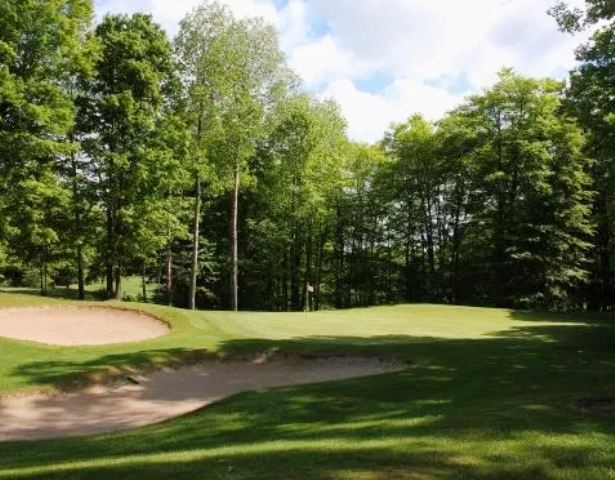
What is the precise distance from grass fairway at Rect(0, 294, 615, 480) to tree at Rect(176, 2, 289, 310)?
16943 mm

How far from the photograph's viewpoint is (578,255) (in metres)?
50.7

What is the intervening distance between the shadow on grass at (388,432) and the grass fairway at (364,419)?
0.11ft

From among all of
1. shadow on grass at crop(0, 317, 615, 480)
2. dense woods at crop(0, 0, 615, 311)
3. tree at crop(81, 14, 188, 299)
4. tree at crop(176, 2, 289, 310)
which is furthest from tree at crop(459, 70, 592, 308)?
shadow on grass at crop(0, 317, 615, 480)

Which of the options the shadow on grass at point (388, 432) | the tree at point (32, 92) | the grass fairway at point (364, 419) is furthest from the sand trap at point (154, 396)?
the tree at point (32, 92)

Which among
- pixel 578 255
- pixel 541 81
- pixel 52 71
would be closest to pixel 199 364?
pixel 52 71

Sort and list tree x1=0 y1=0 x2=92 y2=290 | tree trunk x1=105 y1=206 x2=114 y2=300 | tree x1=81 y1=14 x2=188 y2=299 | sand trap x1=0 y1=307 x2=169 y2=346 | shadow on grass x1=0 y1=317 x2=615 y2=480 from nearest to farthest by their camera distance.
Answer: shadow on grass x1=0 y1=317 x2=615 y2=480, sand trap x1=0 y1=307 x2=169 y2=346, tree x1=0 y1=0 x2=92 y2=290, tree x1=81 y1=14 x2=188 y2=299, tree trunk x1=105 y1=206 x2=114 y2=300

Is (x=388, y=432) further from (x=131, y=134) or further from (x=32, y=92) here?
(x=131, y=134)

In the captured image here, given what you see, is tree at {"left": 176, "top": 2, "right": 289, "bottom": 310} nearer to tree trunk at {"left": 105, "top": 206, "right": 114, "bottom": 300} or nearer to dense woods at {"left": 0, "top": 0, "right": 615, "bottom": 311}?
dense woods at {"left": 0, "top": 0, "right": 615, "bottom": 311}

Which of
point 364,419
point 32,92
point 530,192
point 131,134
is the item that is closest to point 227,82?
point 131,134

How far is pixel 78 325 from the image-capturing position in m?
24.0

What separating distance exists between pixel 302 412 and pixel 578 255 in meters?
43.7

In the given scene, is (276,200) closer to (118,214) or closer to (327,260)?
(327,260)

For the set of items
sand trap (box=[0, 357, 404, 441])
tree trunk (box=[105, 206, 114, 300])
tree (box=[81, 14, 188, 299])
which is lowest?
sand trap (box=[0, 357, 404, 441])

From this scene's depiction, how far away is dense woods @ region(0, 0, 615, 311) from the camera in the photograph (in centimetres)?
3156
